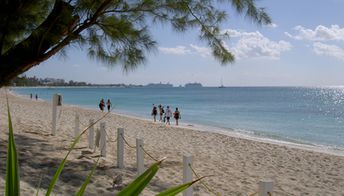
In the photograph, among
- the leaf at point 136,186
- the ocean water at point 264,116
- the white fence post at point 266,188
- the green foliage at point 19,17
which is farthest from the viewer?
the ocean water at point 264,116

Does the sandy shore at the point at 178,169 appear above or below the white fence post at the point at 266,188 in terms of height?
below

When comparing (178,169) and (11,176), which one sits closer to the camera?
(11,176)

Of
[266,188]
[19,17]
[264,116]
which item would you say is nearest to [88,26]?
[19,17]

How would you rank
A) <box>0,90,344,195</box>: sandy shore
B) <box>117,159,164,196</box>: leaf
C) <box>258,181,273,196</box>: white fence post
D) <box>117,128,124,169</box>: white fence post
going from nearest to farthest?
<box>117,159,164,196</box>: leaf, <box>258,181,273,196</box>: white fence post, <box>0,90,344,195</box>: sandy shore, <box>117,128,124,169</box>: white fence post

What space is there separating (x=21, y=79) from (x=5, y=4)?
1794 millimetres

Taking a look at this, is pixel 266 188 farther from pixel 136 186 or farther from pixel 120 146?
pixel 120 146

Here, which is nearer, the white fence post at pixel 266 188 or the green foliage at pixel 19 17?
the white fence post at pixel 266 188

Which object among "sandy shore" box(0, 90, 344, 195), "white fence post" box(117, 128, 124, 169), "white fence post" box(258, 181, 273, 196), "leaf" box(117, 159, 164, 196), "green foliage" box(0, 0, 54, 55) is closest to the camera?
"leaf" box(117, 159, 164, 196)

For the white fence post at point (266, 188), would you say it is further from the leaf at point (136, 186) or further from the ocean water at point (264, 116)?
the leaf at point (136, 186)

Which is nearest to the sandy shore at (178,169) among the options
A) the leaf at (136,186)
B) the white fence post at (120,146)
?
the white fence post at (120,146)

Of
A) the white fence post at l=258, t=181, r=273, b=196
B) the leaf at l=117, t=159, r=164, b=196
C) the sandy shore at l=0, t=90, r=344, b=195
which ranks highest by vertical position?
the leaf at l=117, t=159, r=164, b=196

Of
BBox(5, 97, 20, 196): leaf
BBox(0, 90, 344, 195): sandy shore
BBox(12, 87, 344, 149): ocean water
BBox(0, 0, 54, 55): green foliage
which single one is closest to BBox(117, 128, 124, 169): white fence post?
BBox(0, 90, 344, 195): sandy shore

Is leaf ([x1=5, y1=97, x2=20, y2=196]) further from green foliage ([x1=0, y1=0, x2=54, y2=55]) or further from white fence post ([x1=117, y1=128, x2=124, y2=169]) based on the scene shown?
white fence post ([x1=117, y1=128, x2=124, y2=169])

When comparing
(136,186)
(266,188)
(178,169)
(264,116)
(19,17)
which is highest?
(19,17)
